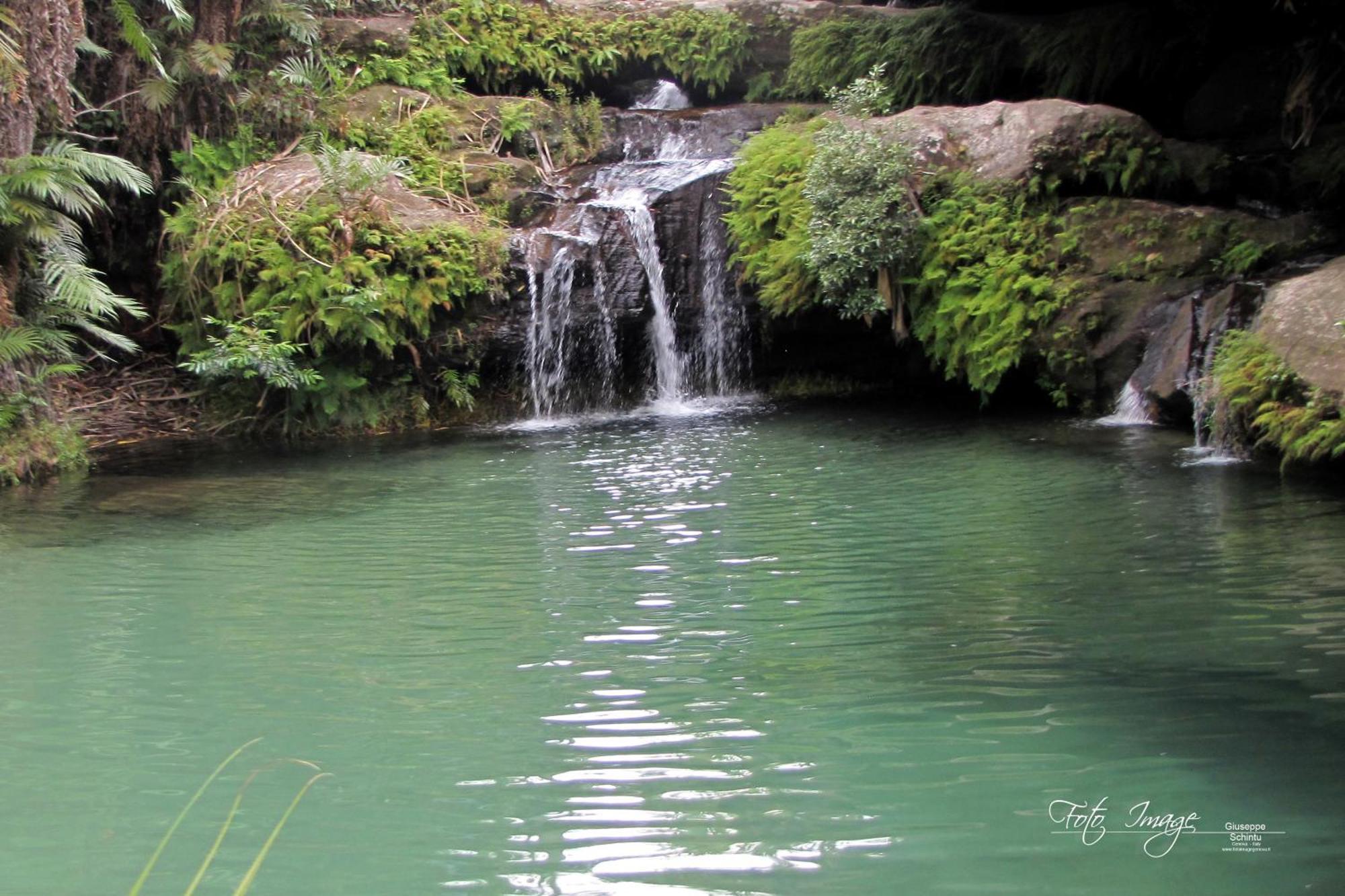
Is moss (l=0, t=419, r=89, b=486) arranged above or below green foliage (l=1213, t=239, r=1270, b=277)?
below

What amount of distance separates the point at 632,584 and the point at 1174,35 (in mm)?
11424

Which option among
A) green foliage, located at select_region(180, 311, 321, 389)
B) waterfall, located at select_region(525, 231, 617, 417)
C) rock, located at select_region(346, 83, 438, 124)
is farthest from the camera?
rock, located at select_region(346, 83, 438, 124)

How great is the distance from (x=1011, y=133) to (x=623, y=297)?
4.53 metres

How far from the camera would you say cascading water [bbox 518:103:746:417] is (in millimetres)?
13461

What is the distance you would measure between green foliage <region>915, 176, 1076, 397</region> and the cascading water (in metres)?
2.67

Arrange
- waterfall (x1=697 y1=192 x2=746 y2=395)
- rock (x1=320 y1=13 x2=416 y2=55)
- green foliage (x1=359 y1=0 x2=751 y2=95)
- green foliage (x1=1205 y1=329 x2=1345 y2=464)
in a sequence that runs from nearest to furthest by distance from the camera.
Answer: green foliage (x1=1205 y1=329 x2=1345 y2=464), waterfall (x1=697 y1=192 x2=746 y2=395), rock (x1=320 y1=13 x2=416 y2=55), green foliage (x1=359 y1=0 x2=751 y2=95)

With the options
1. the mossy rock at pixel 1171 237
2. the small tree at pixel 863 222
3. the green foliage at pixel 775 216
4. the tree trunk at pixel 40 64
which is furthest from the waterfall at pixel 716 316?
the tree trunk at pixel 40 64

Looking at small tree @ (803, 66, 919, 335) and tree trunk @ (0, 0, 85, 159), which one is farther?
small tree @ (803, 66, 919, 335)

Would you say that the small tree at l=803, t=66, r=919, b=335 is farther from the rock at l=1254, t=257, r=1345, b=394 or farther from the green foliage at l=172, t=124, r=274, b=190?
the green foliage at l=172, t=124, r=274, b=190

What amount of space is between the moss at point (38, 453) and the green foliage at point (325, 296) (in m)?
1.43

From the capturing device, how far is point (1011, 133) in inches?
498

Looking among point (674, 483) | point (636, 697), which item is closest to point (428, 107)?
point (674, 483)

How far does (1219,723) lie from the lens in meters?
4.26

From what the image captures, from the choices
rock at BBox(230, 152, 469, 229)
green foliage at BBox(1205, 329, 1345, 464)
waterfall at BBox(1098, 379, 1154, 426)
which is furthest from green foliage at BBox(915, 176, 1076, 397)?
rock at BBox(230, 152, 469, 229)
